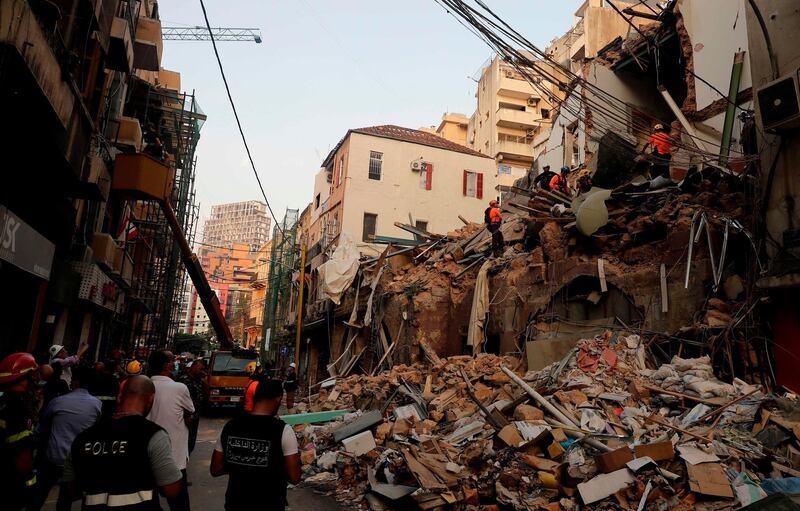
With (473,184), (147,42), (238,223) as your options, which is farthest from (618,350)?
(238,223)

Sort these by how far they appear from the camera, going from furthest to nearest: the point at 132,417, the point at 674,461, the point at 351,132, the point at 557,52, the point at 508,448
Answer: the point at 557,52 < the point at 351,132 < the point at 508,448 < the point at 674,461 < the point at 132,417

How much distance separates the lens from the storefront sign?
24.5 ft

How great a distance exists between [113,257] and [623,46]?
1889cm

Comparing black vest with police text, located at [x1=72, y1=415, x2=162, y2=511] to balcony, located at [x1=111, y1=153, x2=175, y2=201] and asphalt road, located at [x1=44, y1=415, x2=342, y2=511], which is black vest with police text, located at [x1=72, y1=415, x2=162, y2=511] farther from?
balcony, located at [x1=111, y1=153, x2=175, y2=201]

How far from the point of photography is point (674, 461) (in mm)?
5605

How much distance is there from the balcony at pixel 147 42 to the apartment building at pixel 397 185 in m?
14.8

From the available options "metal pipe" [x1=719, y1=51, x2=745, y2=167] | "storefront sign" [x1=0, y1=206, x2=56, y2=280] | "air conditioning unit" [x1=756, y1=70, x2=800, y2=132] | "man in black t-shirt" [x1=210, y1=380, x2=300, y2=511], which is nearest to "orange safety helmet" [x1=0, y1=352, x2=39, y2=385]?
"man in black t-shirt" [x1=210, y1=380, x2=300, y2=511]

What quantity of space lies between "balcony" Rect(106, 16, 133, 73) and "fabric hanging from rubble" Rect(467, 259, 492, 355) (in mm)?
11665

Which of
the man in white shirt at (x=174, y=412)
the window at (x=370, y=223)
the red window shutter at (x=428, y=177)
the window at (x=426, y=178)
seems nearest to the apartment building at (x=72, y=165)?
the man in white shirt at (x=174, y=412)

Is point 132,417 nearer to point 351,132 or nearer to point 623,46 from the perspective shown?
point 623,46

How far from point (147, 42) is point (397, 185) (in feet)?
58.7

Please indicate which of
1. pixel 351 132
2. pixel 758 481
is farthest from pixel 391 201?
pixel 758 481

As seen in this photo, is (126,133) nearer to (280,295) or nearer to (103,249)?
(103,249)

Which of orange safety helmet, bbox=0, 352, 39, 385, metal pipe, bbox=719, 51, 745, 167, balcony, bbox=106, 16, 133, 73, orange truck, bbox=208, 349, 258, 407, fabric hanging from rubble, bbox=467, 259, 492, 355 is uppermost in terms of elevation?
balcony, bbox=106, 16, 133, 73
